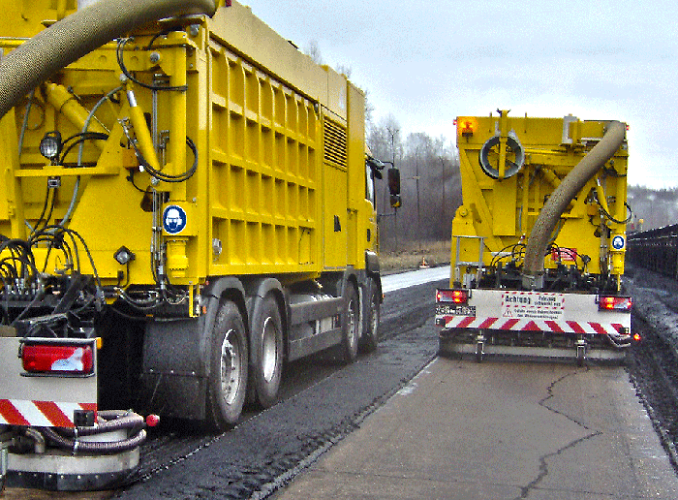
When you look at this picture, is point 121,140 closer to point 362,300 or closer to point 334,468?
point 334,468

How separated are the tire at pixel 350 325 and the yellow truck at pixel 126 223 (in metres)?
3.51

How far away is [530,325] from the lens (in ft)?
43.1

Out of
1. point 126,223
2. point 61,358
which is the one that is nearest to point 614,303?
point 126,223

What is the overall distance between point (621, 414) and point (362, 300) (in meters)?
5.32

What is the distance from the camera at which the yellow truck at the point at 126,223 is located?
599 centimetres

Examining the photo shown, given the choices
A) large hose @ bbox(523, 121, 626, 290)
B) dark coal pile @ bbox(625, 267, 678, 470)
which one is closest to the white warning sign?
large hose @ bbox(523, 121, 626, 290)

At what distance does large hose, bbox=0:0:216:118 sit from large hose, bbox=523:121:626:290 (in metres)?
7.79

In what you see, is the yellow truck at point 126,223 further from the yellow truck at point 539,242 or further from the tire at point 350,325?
the yellow truck at point 539,242

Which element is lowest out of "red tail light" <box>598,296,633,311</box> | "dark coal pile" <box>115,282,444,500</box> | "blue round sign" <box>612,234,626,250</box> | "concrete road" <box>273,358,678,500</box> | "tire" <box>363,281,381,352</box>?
"concrete road" <box>273,358,678,500</box>

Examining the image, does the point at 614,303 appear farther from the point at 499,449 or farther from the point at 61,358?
the point at 61,358

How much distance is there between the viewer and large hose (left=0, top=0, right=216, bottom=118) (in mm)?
5777

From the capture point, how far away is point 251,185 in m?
8.84

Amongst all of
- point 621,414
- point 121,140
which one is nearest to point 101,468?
point 121,140

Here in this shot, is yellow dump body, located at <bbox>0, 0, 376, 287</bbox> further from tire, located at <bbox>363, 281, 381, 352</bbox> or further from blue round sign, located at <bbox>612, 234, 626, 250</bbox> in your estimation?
blue round sign, located at <bbox>612, 234, 626, 250</bbox>
